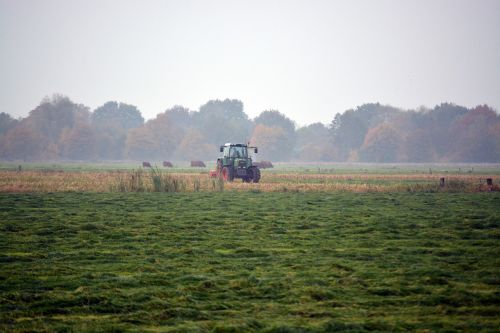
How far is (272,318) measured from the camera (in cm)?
969

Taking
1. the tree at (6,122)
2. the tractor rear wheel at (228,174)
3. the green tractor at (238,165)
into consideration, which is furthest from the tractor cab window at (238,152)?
the tree at (6,122)

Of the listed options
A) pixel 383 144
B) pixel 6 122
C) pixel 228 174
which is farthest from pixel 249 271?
pixel 6 122

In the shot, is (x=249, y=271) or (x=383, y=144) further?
(x=383, y=144)

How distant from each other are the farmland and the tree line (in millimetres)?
131200

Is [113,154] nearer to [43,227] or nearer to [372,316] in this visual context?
[43,227]

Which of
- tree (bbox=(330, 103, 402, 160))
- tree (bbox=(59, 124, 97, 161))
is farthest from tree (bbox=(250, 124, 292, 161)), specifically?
tree (bbox=(59, 124, 97, 161))

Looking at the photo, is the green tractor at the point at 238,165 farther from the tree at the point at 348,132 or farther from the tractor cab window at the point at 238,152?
the tree at the point at 348,132

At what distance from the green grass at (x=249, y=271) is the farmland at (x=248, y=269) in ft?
0.10

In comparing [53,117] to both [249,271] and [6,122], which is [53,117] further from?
[249,271]

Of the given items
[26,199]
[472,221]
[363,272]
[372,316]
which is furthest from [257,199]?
[372,316]

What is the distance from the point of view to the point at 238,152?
48406mm

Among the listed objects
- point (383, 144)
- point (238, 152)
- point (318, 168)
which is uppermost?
point (383, 144)

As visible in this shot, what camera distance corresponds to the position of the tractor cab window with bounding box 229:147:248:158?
48.4 meters

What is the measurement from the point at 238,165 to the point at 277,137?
4854 inches
